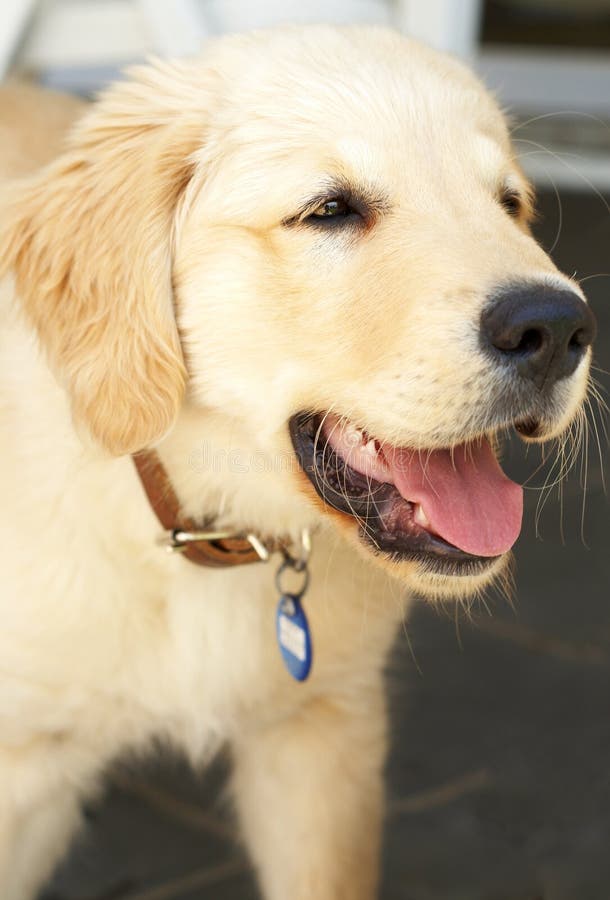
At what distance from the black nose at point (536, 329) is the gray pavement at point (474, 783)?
1209mm

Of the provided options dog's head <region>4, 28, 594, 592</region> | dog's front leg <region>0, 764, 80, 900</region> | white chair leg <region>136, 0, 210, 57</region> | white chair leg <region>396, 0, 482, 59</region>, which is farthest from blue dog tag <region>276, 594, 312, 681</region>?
white chair leg <region>396, 0, 482, 59</region>

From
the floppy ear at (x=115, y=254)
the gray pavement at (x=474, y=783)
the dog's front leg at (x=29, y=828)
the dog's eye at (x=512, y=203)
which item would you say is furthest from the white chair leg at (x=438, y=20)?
the dog's front leg at (x=29, y=828)

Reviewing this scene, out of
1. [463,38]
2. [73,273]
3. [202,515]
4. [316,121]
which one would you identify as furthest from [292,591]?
[463,38]

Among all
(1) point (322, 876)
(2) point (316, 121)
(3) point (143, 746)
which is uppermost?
(2) point (316, 121)

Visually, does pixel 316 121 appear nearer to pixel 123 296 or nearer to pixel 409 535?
pixel 123 296

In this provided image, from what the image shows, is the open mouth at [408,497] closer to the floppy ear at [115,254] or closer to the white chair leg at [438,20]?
the floppy ear at [115,254]

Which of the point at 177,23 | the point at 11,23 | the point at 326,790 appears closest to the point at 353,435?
the point at 326,790

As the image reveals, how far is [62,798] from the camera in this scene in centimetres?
221

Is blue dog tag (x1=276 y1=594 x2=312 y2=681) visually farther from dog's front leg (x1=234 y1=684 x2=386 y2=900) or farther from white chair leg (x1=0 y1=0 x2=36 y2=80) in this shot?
white chair leg (x1=0 y1=0 x2=36 y2=80)

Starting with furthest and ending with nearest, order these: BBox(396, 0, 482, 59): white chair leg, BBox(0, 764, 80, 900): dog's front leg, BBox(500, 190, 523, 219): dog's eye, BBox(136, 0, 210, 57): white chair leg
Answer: BBox(396, 0, 482, 59): white chair leg, BBox(136, 0, 210, 57): white chair leg, BBox(0, 764, 80, 900): dog's front leg, BBox(500, 190, 523, 219): dog's eye

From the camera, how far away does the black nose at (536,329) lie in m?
1.47

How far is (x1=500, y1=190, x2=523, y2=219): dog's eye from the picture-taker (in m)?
1.86

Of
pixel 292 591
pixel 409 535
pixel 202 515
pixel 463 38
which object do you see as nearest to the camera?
pixel 409 535

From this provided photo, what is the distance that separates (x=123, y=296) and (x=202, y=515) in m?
0.38
